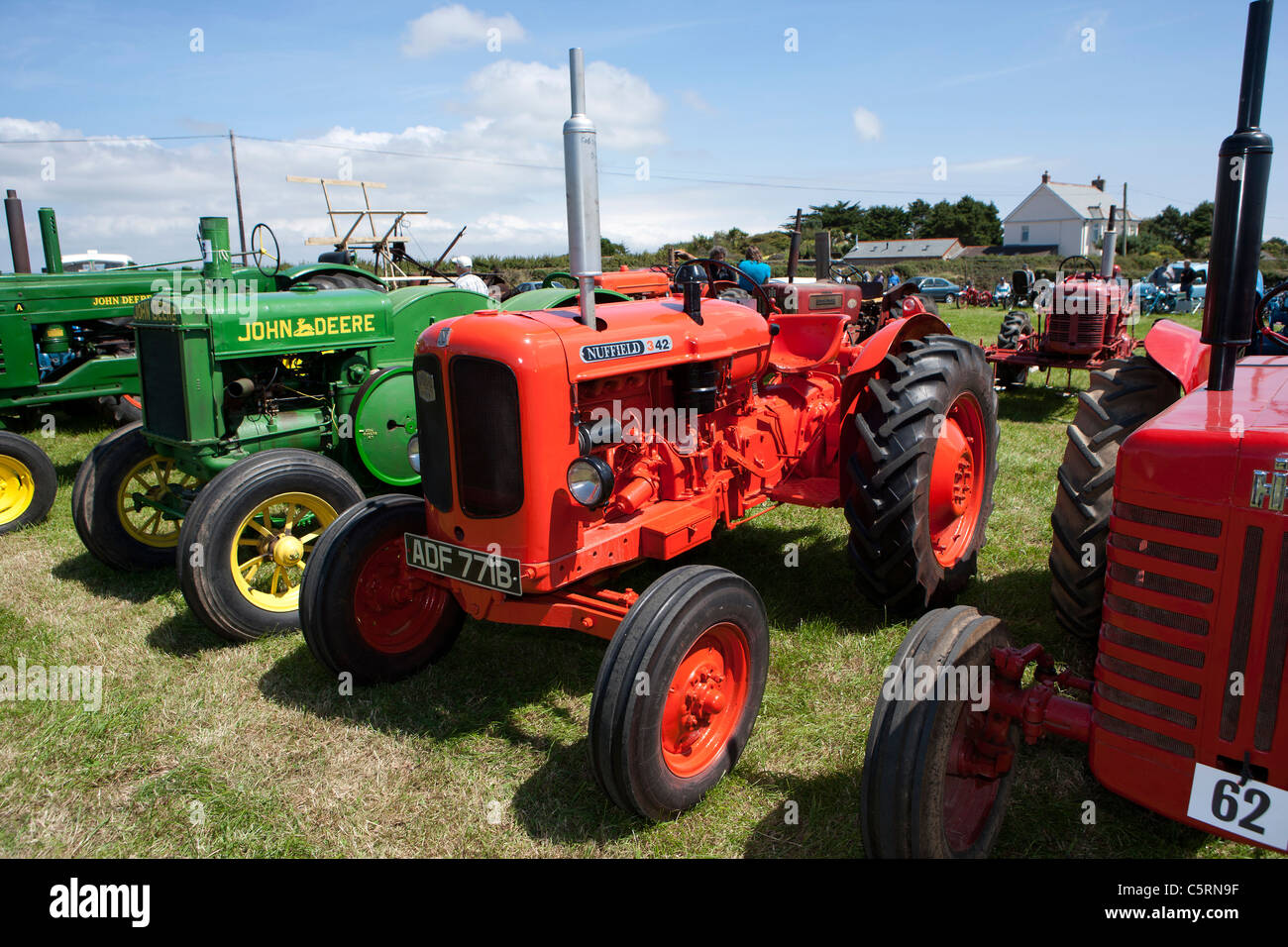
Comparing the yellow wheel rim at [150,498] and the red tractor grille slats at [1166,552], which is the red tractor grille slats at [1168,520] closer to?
the red tractor grille slats at [1166,552]

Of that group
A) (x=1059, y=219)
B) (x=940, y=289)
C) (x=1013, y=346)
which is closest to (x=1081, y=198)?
(x=1059, y=219)

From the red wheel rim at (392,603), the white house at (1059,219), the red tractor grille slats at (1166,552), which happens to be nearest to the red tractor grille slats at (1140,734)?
the red tractor grille slats at (1166,552)

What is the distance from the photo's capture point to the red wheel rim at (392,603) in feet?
11.6

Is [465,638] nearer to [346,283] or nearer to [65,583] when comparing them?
[65,583]

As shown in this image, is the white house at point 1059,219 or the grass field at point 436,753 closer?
the grass field at point 436,753

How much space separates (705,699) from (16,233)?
9.40m

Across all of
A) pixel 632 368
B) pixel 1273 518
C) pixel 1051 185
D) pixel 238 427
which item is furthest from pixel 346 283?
pixel 1051 185

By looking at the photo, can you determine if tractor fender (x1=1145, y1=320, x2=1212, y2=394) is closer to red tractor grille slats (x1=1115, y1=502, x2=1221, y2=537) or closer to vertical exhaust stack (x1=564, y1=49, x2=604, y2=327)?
red tractor grille slats (x1=1115, y1=502, x2=1221, y2=537)

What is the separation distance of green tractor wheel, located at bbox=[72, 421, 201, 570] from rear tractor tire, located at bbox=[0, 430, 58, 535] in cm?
129

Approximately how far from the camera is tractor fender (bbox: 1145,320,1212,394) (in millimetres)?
3342

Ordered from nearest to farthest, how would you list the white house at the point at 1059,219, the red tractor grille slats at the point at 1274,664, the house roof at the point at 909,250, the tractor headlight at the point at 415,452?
the red tractor grille slats at the point at 1274,664, the tractor headlight at the point at 415,452, the house roof at the point at 909,250, the white house at the point at 1059,219

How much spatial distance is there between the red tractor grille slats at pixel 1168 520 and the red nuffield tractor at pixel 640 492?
4.18ft

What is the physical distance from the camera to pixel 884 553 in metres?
3.78
